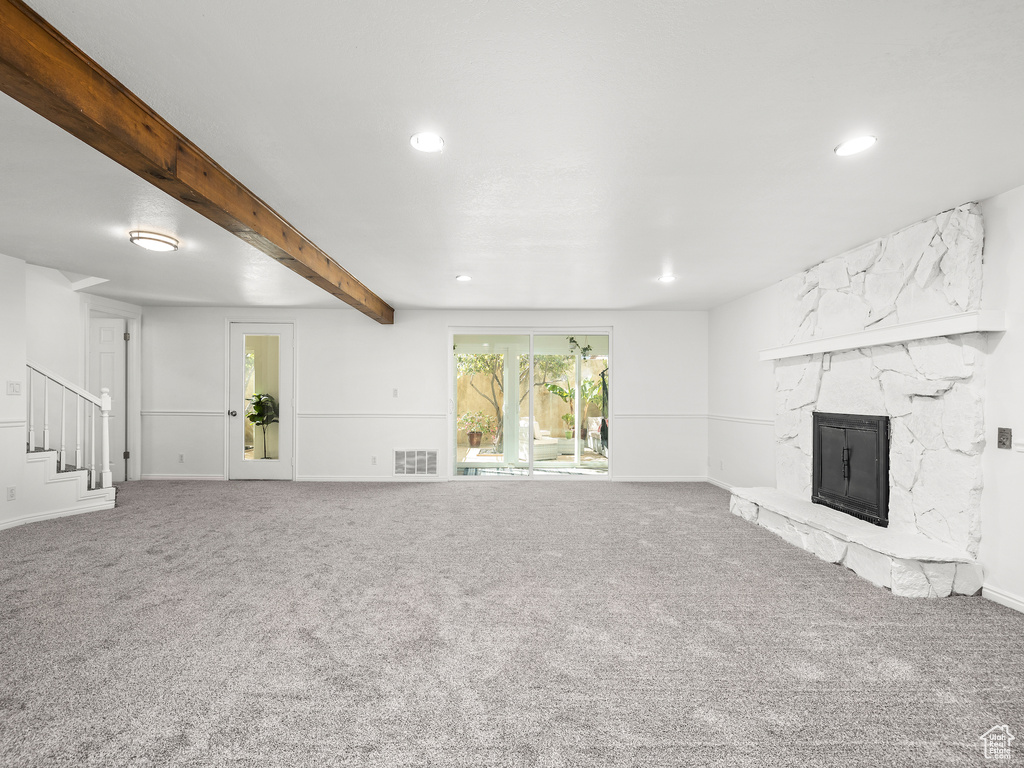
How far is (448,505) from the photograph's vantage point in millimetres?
5574

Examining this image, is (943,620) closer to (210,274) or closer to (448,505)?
(448,505)

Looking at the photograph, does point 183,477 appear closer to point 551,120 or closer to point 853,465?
point 551,120

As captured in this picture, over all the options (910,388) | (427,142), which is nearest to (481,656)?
(427,142)

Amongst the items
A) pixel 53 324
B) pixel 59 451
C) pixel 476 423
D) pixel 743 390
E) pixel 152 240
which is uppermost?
pixel 152 240

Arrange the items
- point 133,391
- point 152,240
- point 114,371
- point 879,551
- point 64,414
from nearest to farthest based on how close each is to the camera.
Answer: point 879,551
point 152,240
point 64,414
point 114,371
point 133,391

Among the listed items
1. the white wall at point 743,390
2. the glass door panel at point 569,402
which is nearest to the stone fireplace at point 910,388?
the white wall at point 743,390

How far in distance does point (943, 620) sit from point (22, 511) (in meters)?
6.95

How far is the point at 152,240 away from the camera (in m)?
3.71

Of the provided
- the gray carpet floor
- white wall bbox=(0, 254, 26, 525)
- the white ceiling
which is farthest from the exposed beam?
white wall bbox=(0, 254, 26, 525)

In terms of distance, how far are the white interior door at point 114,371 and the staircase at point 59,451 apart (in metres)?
0.93

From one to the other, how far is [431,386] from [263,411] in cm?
232

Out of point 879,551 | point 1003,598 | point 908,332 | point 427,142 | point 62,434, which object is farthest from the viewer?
point 62,434

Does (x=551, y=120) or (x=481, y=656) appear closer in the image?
(x=551, y=120)

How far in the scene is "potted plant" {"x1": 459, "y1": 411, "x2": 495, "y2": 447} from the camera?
7.34 m
